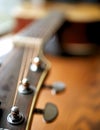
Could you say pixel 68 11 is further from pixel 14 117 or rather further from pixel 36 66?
pixel 14 117

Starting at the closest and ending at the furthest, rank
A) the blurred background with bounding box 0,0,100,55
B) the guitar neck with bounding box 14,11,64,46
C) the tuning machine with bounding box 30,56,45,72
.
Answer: the tuning machine with bounding box 30,56,45,72 → the guitar neck with bounding box 14,11,64,46 → the blurred background with bounding box 0,0,100,55

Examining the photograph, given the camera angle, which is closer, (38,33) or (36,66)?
(36,66)

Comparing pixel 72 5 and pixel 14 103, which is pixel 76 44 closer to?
pixel 72 5

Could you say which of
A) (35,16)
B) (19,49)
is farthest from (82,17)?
(19,49)

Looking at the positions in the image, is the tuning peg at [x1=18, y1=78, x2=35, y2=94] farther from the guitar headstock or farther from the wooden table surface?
the wooden table surface

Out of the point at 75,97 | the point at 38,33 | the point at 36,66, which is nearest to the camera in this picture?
the point at 36,66

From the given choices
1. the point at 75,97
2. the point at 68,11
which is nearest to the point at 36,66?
the point at 75,97

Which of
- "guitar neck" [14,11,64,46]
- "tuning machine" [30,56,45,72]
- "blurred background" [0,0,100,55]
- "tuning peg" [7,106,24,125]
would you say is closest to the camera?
"tuning peg" [7,106,24,125]

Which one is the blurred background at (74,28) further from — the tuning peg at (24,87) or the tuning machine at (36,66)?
the tuning peg at (24,87)

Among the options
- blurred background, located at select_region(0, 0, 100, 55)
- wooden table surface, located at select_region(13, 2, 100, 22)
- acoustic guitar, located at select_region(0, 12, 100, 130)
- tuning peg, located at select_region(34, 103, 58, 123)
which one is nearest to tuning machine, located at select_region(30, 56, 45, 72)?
acoustic guitar, located at select_region(0, 12, 100, 130)
